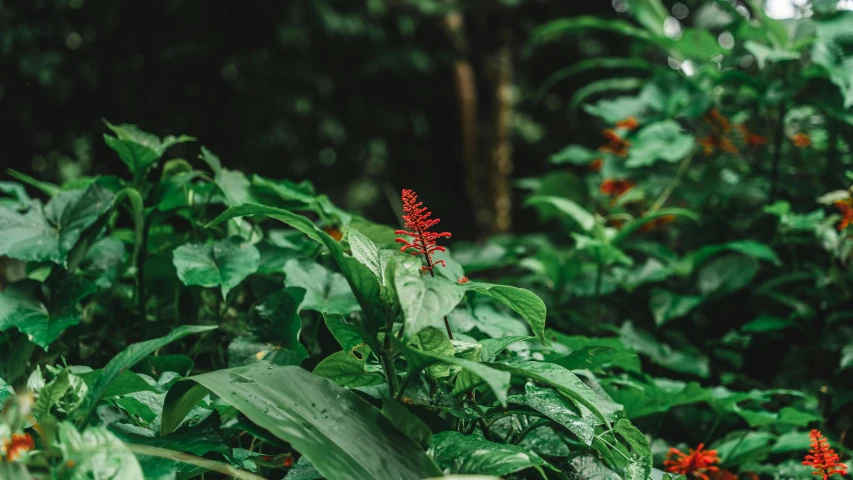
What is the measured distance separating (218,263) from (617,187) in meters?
1.20

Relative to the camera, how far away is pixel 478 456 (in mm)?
634

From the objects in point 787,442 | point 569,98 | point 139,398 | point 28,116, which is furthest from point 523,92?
point 139,398

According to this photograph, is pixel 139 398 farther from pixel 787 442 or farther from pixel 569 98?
pixel 569 98

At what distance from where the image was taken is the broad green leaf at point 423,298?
1.82ft

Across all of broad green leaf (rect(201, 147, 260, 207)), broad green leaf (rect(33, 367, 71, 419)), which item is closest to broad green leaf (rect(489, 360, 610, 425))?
broad green leaf (rect(33, 367, 71, 419))

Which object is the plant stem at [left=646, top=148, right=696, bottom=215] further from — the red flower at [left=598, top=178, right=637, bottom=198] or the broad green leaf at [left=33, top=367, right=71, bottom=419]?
the broad green leaf at [left=33, top=367, right=71, bottom=419]

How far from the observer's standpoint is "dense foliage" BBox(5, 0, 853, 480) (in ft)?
2.11

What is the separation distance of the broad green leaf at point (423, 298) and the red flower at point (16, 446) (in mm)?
342

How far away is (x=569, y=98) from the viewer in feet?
15.6

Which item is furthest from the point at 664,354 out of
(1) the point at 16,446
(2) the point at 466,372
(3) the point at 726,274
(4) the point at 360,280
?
(1) the point at 16,446

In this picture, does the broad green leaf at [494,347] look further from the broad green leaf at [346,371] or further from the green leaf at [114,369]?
the green leaf at [114,369]

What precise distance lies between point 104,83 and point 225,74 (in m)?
0.64

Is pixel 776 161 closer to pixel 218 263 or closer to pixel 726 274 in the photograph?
pixel 726 274

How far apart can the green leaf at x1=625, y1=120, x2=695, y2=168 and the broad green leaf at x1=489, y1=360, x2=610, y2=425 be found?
0.96m
